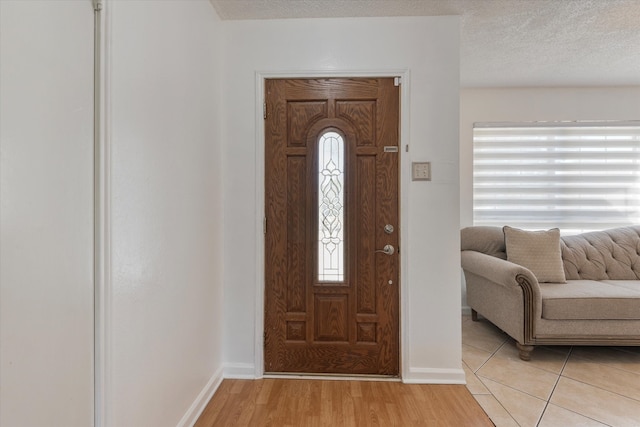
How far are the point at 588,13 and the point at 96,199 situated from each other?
3010mm

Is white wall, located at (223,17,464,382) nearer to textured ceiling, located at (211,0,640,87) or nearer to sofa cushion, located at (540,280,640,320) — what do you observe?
textured ceiling, located at (211,0,640,87)

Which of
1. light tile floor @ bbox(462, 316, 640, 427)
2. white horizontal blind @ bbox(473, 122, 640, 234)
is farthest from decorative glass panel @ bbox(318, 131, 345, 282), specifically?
white horizontal blind @ bbox(473, 122, 640, 234)

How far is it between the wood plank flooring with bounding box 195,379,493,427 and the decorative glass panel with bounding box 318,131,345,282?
714 millimetres

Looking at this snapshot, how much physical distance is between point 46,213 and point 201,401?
145 centimetres

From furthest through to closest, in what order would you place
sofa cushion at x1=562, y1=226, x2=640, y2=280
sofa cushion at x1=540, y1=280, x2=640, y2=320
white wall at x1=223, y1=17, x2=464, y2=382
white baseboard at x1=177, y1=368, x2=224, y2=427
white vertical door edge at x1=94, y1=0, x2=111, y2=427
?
sofa cushion at x1=562, y1=226, x2=640, y2=280 < sofa cushion at x1=540, y1=280, x2=640, y2=320 < white wall at x1=223, y1=17, x2=464, y2=382 < white baseboard at x1=177, y1=368, x2=224, y2=427 < white vertical door edge at x1=94, y1=0, x2=111, y2=427

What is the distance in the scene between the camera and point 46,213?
89 cm

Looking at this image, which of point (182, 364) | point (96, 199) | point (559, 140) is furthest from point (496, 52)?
point (182, 364)

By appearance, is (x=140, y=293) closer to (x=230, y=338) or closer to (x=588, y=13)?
(x=230, y=338)

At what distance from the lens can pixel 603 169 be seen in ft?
11.4

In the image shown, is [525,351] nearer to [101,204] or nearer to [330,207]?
[330,207]

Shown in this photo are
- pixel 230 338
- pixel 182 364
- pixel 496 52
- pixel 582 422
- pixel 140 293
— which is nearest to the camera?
pixel 140 293

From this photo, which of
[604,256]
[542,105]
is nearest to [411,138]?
[542,105]

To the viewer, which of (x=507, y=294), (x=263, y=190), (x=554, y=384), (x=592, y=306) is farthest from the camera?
(x=507, y=294)

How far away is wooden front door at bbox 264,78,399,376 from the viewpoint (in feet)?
7.30
